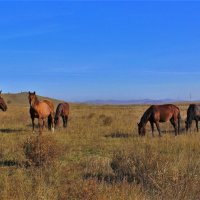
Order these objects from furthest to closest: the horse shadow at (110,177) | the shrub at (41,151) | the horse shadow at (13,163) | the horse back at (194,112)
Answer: the horse back at (194,112)
the horse shadow at (13,163)
the shrub at (41,151)
the horse shadow at (110,177)

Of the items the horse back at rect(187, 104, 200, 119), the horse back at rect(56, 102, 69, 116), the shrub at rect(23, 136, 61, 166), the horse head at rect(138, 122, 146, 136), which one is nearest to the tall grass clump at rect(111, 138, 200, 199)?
the shrub at rect(23, 136, 61, 166)

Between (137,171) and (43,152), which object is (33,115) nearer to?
(43,152)

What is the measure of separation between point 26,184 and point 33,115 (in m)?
12.4

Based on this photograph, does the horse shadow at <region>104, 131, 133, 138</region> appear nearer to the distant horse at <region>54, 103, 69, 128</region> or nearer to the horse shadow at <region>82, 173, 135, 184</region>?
the distant horse at <region>54, 103, 69, 128</region>

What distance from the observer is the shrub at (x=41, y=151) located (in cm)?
1052

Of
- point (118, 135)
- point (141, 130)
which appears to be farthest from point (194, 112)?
point (118, 135)

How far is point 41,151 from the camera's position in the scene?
34.6 ft

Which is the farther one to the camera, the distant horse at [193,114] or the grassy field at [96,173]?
the distant horse at [193,114]

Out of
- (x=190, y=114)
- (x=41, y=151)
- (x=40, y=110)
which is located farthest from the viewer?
(x=190, y=114)

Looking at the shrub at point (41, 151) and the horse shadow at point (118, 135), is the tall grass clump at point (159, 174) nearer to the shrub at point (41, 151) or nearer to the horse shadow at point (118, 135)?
the shrub at point (41, 151)

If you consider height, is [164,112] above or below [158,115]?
above

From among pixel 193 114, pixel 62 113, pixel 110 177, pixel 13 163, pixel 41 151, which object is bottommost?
pixel 110 177

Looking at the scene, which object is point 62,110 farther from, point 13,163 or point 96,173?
point 96,173

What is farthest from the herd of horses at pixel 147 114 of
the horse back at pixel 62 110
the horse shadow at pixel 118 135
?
the horse shadow at pixel 118 135
